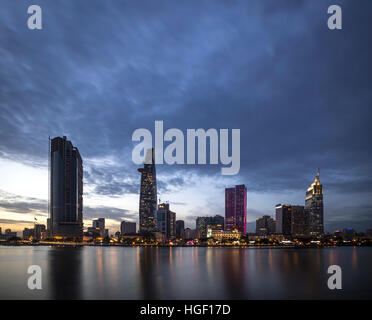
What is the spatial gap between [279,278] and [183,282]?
20.5 meters

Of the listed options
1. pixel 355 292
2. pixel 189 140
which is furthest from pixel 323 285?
pixel 189 140

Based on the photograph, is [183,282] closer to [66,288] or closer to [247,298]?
[247,298]

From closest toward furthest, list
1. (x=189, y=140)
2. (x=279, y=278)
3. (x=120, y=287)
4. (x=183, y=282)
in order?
(x=189, y=140) < (x=120, y=287) < (x=183, y=282) < (x=279, y=278)

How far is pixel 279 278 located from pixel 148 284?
89.6 feet

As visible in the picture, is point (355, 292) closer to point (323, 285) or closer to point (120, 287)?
point (323, 285)

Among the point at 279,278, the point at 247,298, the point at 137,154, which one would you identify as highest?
the point at 137,154

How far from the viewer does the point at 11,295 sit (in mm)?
40844
